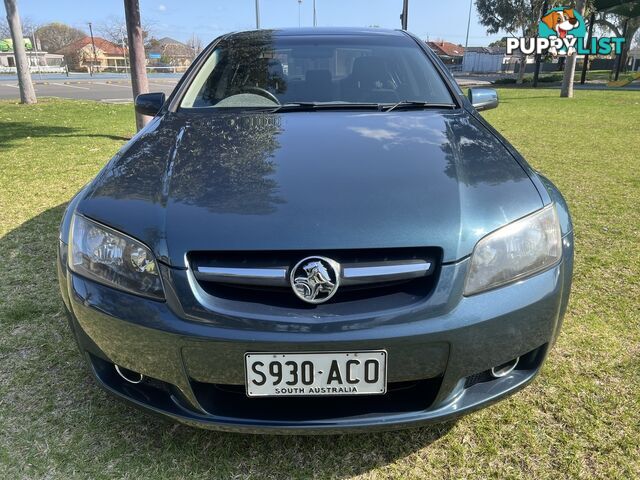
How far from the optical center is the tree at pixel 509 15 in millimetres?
35625

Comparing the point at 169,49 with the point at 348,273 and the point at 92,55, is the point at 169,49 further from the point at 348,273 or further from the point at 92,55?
the point at 348,273

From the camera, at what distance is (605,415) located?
1918 mm

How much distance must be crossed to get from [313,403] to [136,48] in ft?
22.9

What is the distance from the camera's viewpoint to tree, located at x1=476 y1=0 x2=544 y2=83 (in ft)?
117

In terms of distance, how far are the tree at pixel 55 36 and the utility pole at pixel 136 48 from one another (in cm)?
8184

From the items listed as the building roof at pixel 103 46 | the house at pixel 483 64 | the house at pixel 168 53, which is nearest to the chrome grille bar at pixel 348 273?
the house at pixel 483 64

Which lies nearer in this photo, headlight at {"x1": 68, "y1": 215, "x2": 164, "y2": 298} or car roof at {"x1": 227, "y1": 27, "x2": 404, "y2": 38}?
headlight at {"x1": 68, "y1": 215, "x2": 164, "y2": 298}

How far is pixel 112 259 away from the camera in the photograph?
5.08ft

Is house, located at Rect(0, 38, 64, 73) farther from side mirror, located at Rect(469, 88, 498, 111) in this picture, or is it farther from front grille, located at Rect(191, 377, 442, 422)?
front grille, located at Rect(191, 377, 442, 422)

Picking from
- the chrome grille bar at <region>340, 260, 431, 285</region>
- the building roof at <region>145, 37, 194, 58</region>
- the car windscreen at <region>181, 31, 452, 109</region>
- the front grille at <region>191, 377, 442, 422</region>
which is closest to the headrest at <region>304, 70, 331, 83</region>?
the car windscreen at <region>181, 31, 452, 109</region>

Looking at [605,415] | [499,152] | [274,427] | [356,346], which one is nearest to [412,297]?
[356,346]

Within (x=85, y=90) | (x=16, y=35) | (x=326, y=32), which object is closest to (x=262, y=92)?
(x=326, y=32)

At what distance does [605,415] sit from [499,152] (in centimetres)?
103

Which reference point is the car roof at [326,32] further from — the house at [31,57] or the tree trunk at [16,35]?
the house at [31,57]
